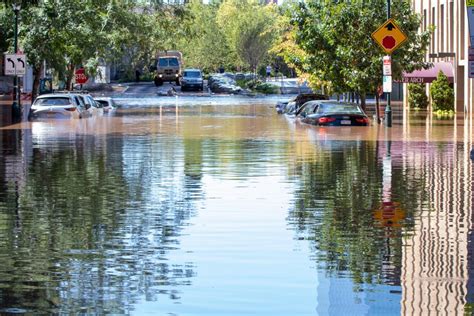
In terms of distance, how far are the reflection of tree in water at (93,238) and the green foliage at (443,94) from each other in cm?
4369

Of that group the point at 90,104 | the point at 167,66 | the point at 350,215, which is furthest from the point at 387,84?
the point at 167,66

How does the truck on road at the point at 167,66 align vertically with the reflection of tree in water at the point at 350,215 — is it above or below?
→ above

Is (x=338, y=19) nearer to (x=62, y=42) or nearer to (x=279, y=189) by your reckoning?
(x=62, y=42)

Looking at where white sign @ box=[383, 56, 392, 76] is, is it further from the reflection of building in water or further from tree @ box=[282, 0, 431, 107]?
the reflection of building in water

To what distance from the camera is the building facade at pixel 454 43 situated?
63.9m

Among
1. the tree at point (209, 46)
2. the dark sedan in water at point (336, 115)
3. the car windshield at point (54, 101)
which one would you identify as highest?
the tree at point (209, 46)

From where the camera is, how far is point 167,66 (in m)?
132

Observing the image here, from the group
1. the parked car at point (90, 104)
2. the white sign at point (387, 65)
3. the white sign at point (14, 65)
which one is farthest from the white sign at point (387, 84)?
the white sign at point (14, 65)

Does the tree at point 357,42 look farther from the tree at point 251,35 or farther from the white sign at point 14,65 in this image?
the tree at point 251,35

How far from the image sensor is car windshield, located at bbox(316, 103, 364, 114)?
46.9 metres

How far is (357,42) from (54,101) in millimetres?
13390

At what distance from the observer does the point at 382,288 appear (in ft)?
35.5

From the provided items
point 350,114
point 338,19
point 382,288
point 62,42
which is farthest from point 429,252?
point 62,42

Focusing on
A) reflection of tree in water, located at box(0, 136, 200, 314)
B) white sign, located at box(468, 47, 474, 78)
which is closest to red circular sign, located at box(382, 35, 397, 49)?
white sign, located at box(468, 47, 474, 78)
